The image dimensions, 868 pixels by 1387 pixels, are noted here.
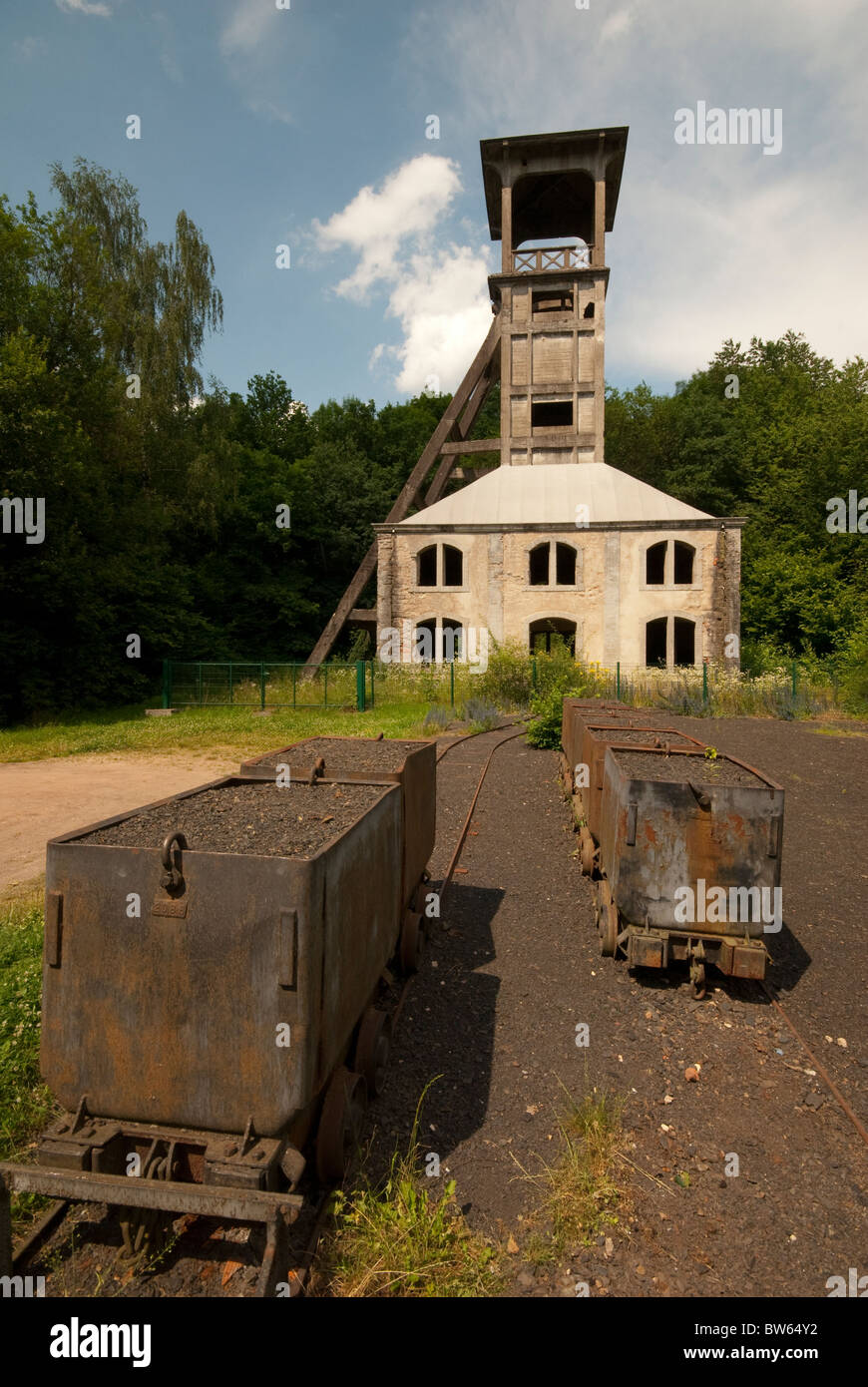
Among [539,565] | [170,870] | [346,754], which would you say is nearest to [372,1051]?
[170,870]

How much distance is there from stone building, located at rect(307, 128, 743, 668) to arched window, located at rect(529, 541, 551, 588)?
4.3 inches

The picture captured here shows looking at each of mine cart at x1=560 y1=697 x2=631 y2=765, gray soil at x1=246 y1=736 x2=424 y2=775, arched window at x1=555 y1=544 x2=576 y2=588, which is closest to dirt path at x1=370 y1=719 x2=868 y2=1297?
gray soil at x1=246 y1=736 x2=424 y2=775

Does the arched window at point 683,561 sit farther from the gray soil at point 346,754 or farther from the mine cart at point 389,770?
the mine cart at point 389,770

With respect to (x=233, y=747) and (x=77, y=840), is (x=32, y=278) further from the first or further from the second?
(x=77, y=840)

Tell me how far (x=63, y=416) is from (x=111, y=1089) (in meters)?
20.8

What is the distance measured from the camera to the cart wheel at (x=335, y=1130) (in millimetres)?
3170

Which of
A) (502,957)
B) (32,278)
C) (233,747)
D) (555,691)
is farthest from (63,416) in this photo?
(502,957)

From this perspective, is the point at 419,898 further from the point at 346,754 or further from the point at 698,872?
the point at 698,872

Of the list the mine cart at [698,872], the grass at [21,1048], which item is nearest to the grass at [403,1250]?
the grass at [21,1048]

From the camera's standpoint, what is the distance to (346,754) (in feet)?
20.9

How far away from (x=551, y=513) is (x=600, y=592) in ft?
11.4

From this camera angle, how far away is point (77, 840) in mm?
3295

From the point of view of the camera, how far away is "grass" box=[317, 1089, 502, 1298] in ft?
9.24

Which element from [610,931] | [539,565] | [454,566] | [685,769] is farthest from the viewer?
[454,566]
